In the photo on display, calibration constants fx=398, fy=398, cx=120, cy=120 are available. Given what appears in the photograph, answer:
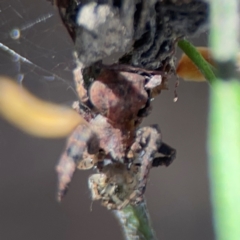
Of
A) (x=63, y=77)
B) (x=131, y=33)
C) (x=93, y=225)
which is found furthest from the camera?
(x=93, y=225)

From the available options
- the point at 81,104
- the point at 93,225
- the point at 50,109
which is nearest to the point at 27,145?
the point at 93,225

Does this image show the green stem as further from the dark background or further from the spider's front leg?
the dark background

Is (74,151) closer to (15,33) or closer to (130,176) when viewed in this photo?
(130,176)

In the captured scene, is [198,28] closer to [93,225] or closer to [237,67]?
[237,67]

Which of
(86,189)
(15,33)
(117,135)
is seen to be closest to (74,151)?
(117,135)

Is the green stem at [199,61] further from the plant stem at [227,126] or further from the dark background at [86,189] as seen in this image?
the dark background at [86,189]

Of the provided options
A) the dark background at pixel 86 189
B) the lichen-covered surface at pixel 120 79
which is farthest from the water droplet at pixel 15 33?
the dark background at pixel 86 189

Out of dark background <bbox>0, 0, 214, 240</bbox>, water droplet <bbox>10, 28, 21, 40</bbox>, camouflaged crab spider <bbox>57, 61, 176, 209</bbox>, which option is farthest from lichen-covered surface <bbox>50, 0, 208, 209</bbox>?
dark background <bbox>0, 0, 214, 240</bbox>
